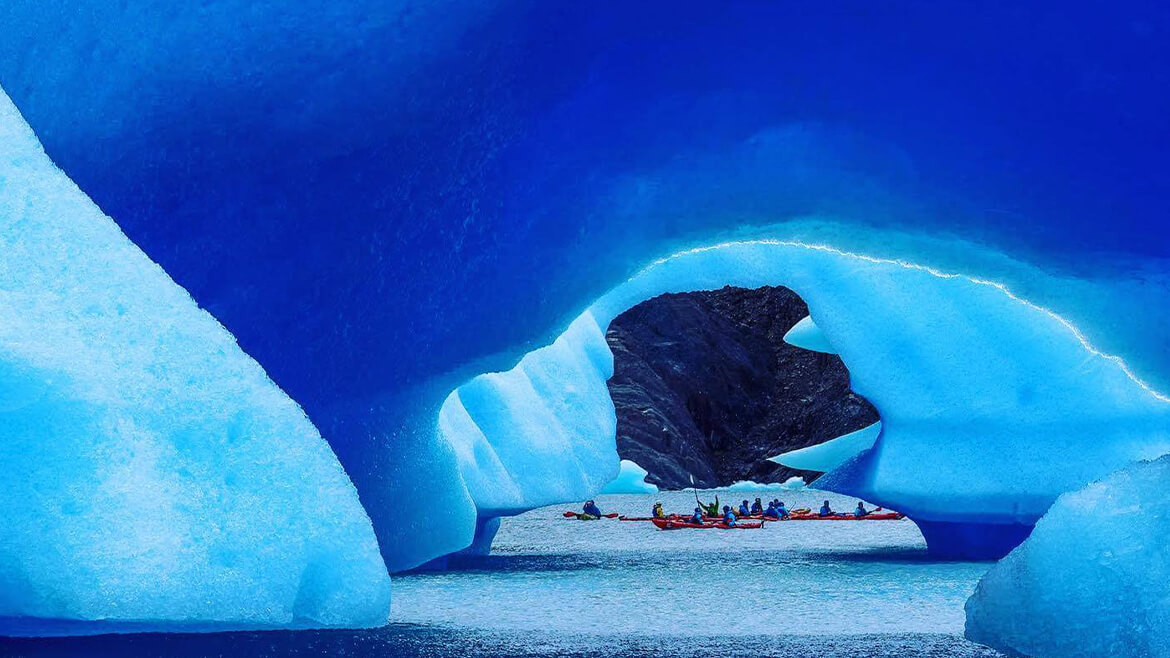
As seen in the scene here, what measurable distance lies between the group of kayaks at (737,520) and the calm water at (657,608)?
115 inches

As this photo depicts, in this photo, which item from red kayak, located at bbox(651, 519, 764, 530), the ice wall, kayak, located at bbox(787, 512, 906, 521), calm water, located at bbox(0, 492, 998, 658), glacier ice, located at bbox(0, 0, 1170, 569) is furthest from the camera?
kayak, located at bbox(787, 512, 906, 521)

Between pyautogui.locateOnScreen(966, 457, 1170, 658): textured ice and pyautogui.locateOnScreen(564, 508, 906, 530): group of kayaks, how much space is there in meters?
9.86

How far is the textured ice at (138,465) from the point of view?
9.43 feet

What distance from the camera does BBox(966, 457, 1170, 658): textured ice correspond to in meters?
3.49

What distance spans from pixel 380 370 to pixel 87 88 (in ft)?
7.12

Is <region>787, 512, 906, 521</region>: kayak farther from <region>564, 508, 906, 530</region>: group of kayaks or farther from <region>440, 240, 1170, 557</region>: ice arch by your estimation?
<region>440, 240, 1170, 557</region>: ice arch

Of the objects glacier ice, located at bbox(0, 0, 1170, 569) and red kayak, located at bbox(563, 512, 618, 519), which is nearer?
glacier ice, located at bbox(0, 0, 1170, 569)

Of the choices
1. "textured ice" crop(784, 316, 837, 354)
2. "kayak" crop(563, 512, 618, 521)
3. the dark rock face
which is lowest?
"textured ice" crop(784, 316, 837, 354)

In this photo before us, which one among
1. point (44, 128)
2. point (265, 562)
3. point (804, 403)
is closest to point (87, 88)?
point (44, 128)

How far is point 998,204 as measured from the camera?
5.20 meters

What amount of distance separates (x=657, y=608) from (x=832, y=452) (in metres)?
6.49

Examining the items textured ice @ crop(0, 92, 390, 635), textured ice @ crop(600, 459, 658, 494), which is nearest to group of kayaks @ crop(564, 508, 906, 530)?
textured ice @ crop(600, 459, 658, 494)

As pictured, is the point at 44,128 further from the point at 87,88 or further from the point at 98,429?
the point at 98,429

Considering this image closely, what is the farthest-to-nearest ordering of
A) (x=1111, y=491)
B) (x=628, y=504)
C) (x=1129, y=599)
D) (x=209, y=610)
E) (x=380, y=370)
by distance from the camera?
1. (x=628, y=504)
2. (x=380, y=370)
3. (x=1111, y=491)
4. (x=1129, y=599)
5. (x=209, y=610)
